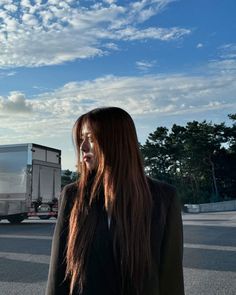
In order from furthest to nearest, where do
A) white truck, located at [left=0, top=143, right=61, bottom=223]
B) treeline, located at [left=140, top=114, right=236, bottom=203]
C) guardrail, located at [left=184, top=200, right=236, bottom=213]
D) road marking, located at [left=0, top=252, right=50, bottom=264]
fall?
treeline, located at [left=140, top=114, right=236, bottom=203], guardrail, located at [left=184, top=200, right=236, bottom=213], white truck, located at [left=0, top=143, right=61, bottom=223], road marking, located at [left=0, top=252, right=50, bottom=264]

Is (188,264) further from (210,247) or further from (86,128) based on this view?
(86,128)

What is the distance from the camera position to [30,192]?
2112cm

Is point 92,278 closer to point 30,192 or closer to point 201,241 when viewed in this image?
point 201,241

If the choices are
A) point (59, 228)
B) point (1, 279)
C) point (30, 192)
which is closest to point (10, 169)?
point (30, 192)

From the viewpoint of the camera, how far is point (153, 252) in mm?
2150

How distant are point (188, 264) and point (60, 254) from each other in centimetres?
765

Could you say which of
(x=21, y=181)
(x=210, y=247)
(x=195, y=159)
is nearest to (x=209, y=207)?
(x=195, y=159)

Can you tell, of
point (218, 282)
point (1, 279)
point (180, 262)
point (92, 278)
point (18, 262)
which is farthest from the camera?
point (18, 262)

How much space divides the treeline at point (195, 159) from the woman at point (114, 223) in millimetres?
65358

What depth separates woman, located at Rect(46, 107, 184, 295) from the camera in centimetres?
208

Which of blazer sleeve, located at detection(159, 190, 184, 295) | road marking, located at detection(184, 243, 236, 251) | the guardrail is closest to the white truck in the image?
road marking, located at detection(184, 243, 236, 251)

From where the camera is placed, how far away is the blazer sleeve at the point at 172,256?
7.10 ft

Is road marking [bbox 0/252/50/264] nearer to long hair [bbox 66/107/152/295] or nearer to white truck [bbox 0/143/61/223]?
long hair [bbox 66/107/152/295]

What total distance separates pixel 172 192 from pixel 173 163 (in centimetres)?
Result: 6929
